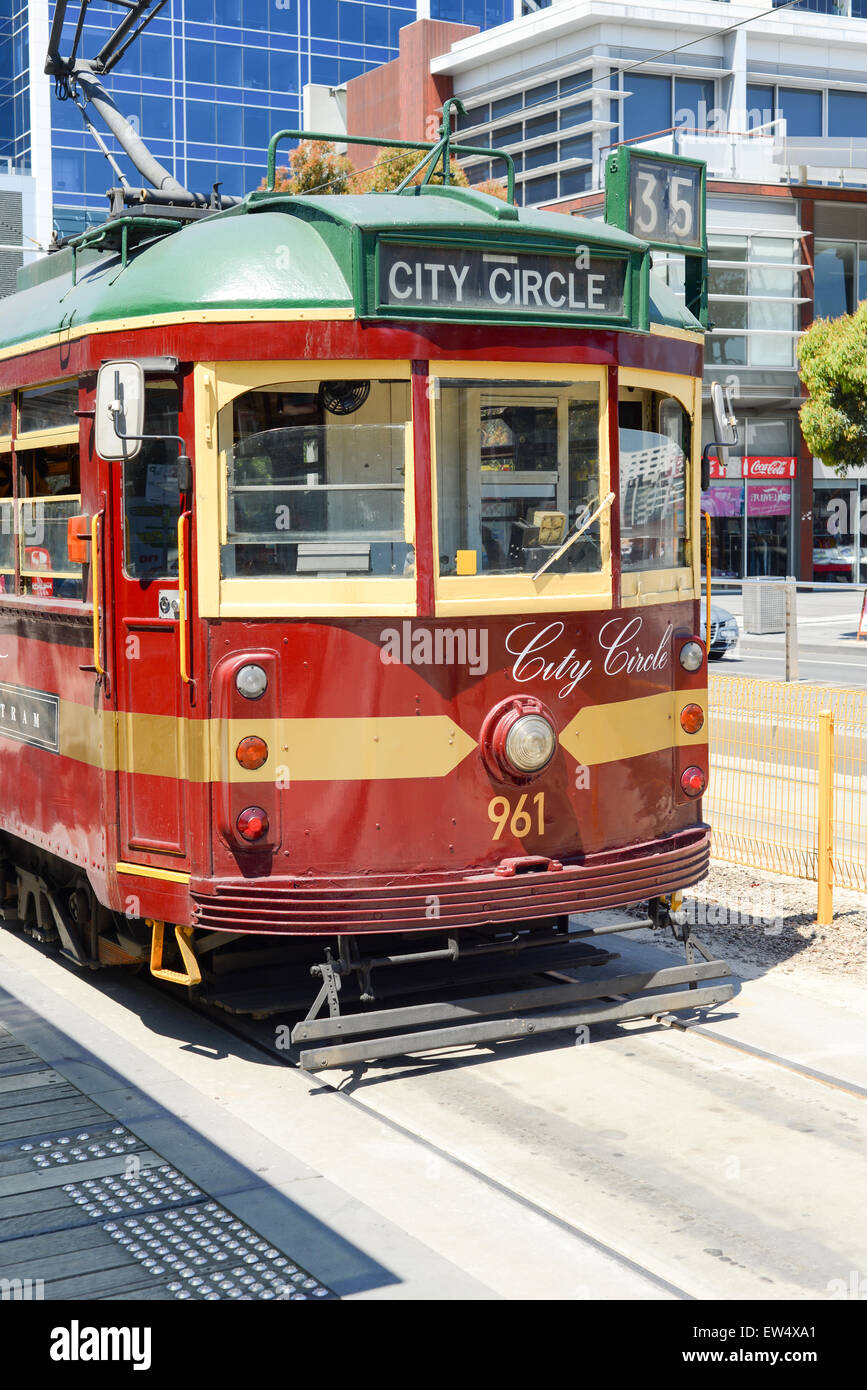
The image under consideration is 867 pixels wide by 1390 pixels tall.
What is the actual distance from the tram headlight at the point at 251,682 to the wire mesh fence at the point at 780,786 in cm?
497

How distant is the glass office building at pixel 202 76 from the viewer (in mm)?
53997

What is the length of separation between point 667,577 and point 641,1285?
348 centimetres

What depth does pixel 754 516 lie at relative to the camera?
144 ft

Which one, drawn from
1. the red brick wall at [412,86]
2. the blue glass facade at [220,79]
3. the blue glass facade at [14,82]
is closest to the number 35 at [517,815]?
the red brick wall at [412,86]

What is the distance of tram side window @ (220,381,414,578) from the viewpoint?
20.9ft

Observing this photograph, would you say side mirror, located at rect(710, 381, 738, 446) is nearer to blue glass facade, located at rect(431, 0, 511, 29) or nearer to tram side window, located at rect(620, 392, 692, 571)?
tram side window, located at rect(620, 392, 692, 571)

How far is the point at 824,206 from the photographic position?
A: 42781mm

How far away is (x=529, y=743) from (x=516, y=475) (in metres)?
1.16

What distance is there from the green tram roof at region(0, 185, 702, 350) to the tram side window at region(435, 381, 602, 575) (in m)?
0.35

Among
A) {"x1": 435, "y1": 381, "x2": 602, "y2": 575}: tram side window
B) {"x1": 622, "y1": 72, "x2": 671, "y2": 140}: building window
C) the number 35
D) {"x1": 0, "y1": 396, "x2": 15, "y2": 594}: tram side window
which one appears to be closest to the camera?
{"x1": 435, "y1": 381, "x2": 602, "y2": 575}: tram side window

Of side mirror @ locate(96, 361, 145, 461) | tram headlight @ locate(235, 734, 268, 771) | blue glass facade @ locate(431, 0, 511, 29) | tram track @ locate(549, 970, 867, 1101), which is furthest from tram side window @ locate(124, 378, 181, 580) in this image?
blue glass facade @ locate(431, 0, 511, 29)

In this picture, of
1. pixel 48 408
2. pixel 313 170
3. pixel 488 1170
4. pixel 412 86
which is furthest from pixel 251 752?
pixel 412 86

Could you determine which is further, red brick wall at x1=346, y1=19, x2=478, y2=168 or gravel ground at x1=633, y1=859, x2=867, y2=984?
red brick wall at x1=346, y1=19, x2=478, y2=168

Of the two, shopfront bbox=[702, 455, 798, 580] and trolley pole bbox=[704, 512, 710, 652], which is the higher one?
shopfront bbox=[702, 455, 798, 580]
